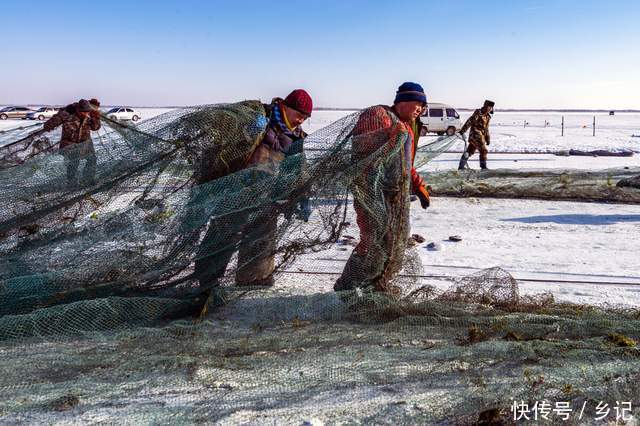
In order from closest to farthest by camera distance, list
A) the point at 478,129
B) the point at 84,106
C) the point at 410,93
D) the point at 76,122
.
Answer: the point at 410,93 → the point at 76,122 → the point at 84,106 → the point at 478,129

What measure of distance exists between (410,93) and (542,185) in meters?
5.62

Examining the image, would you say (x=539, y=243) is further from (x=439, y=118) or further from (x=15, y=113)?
(x=15, y=113)

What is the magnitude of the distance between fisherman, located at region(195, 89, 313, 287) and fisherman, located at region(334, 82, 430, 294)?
1.34 ft

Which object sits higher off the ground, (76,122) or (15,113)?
(15,113)

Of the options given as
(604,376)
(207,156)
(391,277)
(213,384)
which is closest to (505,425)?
(604,376)

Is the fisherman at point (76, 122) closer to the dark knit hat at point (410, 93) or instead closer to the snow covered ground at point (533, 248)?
the snow covered ground at point (533, 248)

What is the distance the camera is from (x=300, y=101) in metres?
4.62

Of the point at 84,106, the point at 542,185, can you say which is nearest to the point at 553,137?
the point at 542,185

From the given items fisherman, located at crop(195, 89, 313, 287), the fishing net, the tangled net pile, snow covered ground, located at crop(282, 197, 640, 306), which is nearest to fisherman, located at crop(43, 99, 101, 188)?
the tangled net pile

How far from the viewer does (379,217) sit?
14.0ft

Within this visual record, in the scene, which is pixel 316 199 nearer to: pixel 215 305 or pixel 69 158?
pixel 215 305

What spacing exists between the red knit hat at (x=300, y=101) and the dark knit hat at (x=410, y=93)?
2.11 feet

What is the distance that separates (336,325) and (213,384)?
1.00 m

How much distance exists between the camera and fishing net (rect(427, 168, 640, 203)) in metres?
9.05
